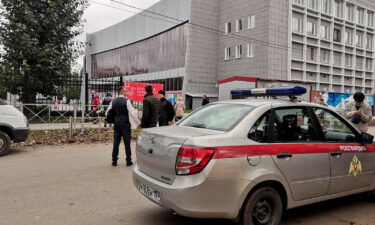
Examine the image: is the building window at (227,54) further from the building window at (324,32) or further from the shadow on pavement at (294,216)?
the shadow on pavement at (294,216)

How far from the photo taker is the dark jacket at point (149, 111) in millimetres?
7797

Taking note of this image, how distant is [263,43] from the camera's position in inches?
1288

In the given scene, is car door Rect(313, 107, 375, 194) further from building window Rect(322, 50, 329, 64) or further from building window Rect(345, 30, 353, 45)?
building window Rect(345, 30, 353, 45)

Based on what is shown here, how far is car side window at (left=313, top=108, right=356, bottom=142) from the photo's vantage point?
14.0ft

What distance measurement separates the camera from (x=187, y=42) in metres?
37.2

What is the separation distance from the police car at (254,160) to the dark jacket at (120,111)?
3.11m

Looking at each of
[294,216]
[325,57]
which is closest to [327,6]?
[325,57]

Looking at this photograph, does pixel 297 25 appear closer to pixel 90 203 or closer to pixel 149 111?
pixel 149 111

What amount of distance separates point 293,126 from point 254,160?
966mm

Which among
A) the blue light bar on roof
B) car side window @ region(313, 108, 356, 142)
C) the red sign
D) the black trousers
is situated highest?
the red sign

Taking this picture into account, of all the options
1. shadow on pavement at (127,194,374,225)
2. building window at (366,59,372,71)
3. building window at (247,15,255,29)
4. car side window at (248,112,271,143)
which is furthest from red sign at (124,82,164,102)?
building window at (366,59,372,71)

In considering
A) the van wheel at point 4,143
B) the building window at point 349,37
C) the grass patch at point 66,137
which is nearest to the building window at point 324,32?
the building window at point 349,37

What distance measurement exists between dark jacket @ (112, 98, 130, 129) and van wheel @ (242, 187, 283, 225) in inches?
174

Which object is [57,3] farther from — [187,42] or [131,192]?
[187,42]
